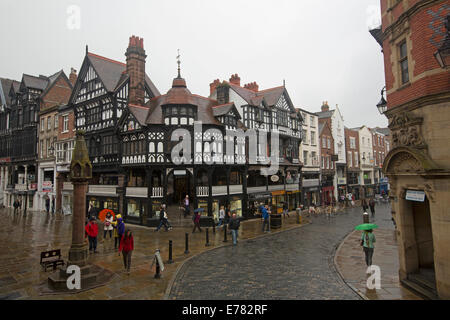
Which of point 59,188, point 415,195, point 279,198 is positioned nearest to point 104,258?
point 415,195

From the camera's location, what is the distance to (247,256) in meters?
11.7

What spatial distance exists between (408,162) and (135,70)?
908 inches

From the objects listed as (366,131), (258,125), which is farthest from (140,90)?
(366,131)

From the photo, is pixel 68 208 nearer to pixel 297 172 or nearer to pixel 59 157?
pixel 59 157

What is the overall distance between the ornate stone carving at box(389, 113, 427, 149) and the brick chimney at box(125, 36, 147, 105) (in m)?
21.1

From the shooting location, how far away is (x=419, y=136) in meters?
7.30

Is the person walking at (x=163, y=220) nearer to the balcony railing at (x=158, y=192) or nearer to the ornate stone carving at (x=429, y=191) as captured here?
the balcony railing at (x=158, y=192)

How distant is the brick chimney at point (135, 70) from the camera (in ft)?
78.6

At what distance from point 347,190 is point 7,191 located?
51.7m

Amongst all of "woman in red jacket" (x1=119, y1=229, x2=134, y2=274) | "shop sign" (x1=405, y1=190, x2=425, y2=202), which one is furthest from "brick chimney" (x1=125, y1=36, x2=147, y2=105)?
"shop sign" (x1=405, y1=190, x2=425, y2=202)

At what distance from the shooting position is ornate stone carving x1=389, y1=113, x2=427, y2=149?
7324 mm

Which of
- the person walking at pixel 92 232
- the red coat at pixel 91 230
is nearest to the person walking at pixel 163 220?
the person walking at pixel 92 232

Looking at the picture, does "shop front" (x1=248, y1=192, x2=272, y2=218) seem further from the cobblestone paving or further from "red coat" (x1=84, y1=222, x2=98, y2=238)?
"red coat" (x1=84, y1=222, x2=98, y2=238)

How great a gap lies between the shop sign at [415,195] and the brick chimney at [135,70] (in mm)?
22101
